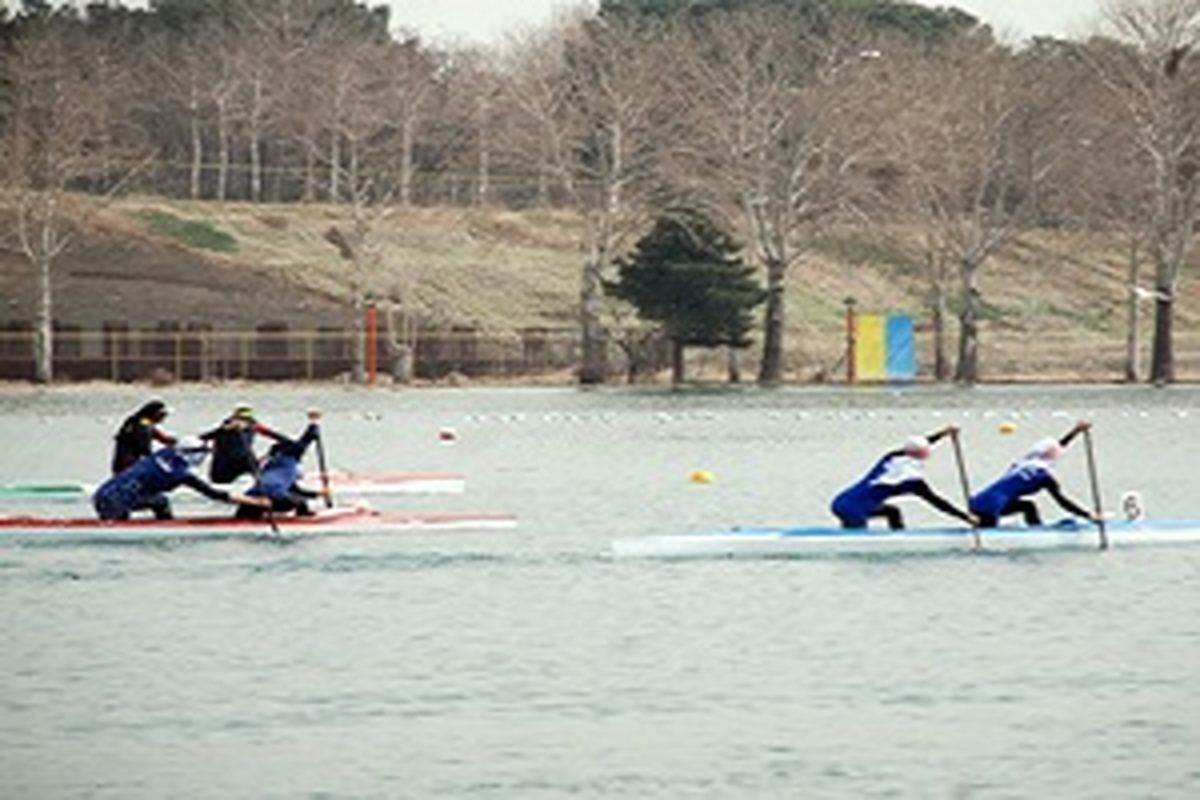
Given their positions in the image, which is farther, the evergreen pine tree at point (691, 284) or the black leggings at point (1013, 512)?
the evergreen pine tree at point (691, 284)

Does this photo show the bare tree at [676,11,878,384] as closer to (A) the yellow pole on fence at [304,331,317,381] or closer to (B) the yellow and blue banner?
(B) the yellow and blue banner

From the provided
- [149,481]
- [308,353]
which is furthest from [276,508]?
[308,353]

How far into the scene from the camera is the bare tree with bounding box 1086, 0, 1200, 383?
129250mm

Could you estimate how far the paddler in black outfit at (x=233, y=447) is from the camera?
174 feet

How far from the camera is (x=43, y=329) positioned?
404ft

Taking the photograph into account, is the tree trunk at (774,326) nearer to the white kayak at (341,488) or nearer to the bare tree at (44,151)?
the bare tree at (44,151)

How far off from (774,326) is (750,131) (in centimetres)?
805

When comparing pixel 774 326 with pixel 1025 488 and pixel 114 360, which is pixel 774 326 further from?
pixel 1025 488

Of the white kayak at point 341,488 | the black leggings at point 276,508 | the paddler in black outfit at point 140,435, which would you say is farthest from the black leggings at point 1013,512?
the white kayak at point 341,488

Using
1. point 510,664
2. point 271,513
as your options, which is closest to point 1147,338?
point 271,513

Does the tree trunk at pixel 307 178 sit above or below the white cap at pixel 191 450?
above

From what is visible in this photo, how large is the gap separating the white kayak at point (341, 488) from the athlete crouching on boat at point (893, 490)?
13404mm

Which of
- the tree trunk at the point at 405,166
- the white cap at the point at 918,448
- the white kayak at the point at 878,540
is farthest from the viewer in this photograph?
the tree trunk at the point at 405,166

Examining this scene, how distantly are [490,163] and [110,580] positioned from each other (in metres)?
117
